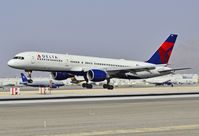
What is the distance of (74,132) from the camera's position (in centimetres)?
1422

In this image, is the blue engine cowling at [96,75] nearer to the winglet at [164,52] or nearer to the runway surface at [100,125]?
the winglet at [164,52]

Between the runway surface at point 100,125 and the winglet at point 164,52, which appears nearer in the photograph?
the runway surface at point 100,125

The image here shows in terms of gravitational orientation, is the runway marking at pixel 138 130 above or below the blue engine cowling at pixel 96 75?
below

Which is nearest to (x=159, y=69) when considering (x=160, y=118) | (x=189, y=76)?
(x=160, y=118)

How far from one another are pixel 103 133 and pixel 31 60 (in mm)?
37807

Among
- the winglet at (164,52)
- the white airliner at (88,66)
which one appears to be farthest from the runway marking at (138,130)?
the winglet at (164,52)

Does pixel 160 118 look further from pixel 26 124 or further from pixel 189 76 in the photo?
pixel 189 76

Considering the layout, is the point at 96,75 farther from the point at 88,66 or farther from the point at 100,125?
the point at 100,125

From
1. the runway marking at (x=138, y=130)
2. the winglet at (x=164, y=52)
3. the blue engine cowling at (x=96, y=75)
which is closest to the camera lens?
the runway marking at (x=138, y=130)

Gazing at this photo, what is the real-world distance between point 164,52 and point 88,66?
19000mm

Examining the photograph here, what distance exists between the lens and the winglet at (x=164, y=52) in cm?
6562

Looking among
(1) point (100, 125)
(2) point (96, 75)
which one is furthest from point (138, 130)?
(2) point (96, 75)

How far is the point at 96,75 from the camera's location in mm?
53312

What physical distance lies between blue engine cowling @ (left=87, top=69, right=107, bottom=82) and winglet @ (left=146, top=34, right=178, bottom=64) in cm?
1495
